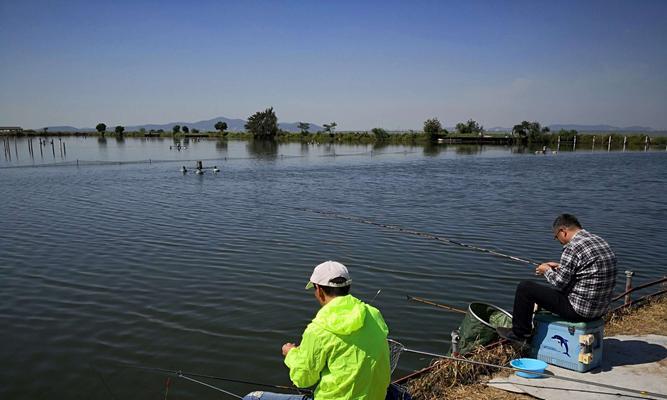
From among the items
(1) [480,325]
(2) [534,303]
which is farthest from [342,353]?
(1) [480,325]

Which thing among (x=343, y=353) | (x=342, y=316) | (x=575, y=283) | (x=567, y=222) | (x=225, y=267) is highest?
(x=567, y=222)

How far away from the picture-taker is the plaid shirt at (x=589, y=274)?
4621mm

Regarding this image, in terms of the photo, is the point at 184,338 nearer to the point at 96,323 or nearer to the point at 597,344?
the point at 96,323

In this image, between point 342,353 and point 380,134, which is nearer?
point 342,353

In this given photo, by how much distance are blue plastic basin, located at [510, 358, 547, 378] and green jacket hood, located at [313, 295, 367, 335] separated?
8.73 feet

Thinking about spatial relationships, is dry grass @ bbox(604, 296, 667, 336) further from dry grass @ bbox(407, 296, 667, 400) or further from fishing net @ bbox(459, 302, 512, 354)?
dry grass @ bbox(407, 296, 667, 400)

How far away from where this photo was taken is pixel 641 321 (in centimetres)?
638

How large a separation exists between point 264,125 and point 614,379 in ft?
406

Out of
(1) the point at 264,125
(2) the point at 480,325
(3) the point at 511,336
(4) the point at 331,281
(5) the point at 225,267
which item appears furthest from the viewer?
(1) the point at 264,125

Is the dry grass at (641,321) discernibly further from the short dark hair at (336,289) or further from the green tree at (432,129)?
the green tree at (432,129)

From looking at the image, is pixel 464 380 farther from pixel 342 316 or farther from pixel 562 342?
pixel 342 316

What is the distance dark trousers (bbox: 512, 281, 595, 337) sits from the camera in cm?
478

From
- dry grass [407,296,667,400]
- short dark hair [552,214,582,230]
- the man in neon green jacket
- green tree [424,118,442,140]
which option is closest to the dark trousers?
dry grass [407,296,667,400]

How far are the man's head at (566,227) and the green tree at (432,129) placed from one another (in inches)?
3698
